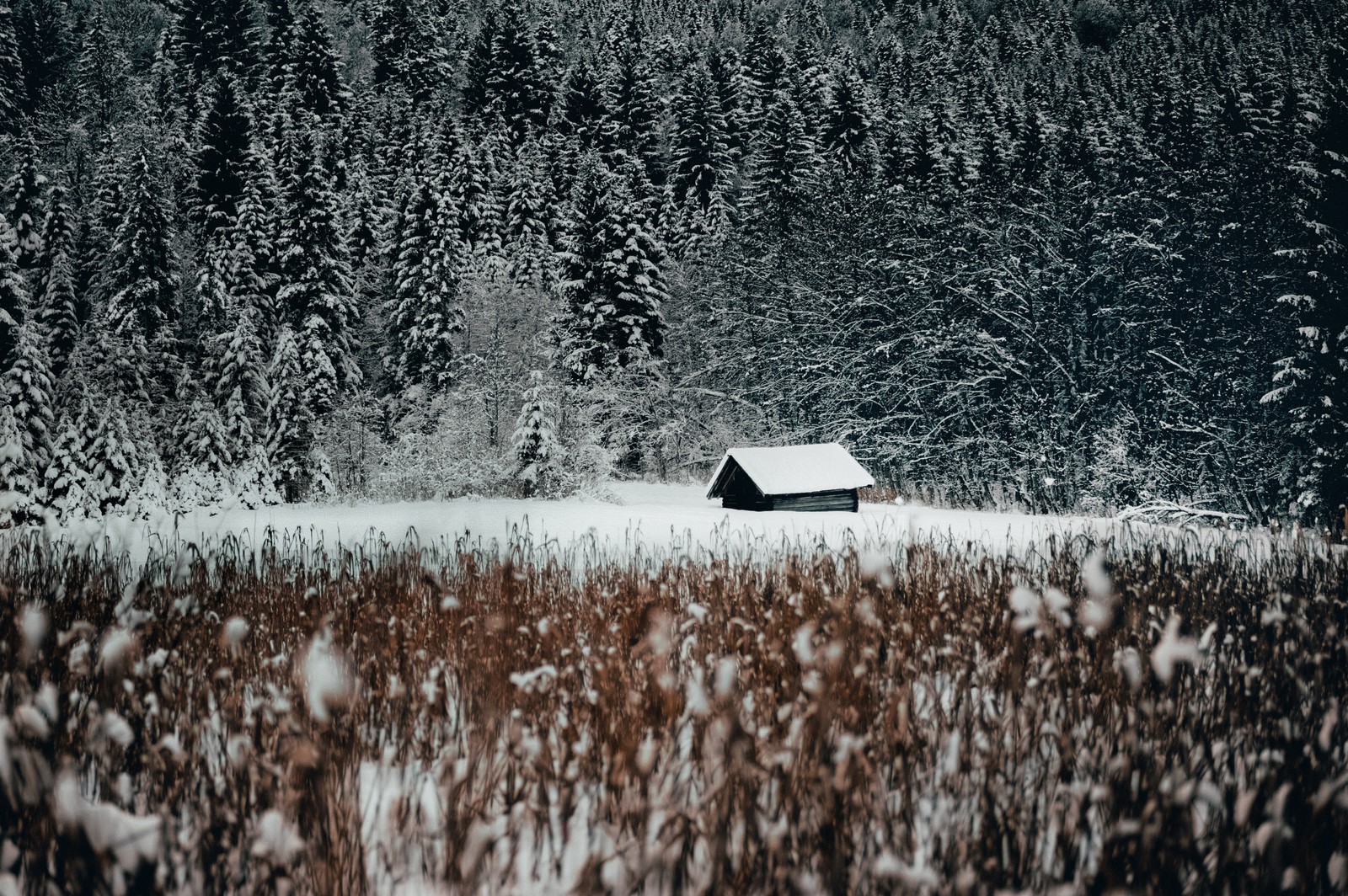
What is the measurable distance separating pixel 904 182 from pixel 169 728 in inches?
1344

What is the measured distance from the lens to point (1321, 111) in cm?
2030

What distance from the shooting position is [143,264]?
28.5 m

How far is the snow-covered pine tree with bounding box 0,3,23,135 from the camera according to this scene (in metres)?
46.6

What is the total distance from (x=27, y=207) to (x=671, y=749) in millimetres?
41585

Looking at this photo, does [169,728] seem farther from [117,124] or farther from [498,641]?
[117,124]

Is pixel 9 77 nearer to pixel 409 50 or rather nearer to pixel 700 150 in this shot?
pixel 409 50

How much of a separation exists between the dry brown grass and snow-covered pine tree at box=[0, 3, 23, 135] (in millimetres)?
60380

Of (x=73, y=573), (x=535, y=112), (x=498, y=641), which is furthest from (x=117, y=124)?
(x=498, y=641)

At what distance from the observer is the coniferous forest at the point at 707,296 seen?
20.6m

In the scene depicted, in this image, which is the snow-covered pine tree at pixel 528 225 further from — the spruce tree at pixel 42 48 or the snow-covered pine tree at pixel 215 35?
the spruce tree at pixel 42 48

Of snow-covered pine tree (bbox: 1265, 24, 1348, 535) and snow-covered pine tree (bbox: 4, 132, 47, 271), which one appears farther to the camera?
snow-covered pine tree (bbox: 4, 132, 47, 271)

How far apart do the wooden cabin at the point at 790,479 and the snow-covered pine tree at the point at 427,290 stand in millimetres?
17333

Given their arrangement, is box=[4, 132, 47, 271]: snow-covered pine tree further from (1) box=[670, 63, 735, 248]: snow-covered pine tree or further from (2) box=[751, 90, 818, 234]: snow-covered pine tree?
(2) box=[751, 90, 818, 234]: snow-covered pine tree

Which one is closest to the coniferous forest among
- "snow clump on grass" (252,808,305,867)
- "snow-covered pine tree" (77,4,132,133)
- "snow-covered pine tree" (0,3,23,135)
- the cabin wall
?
"snow-covered pine tree" (0,3,23,135)
